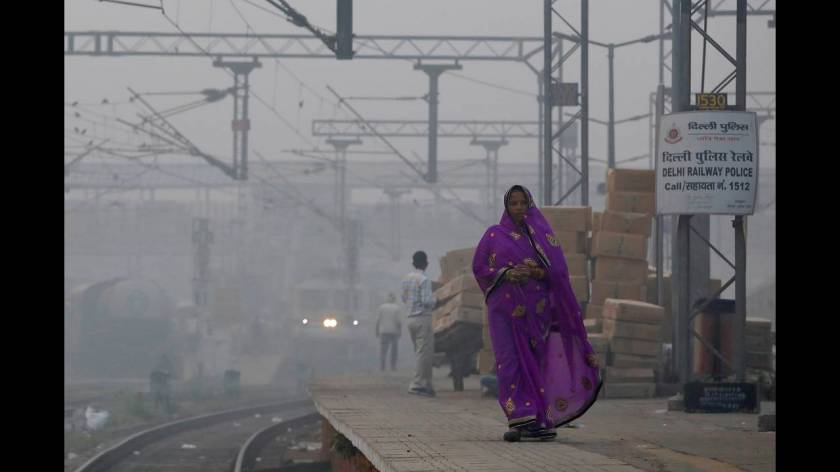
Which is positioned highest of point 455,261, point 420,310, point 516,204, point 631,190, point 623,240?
point 631,190

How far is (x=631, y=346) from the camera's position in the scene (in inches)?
642

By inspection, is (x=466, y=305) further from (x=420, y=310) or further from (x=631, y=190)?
(x=631, y=190)

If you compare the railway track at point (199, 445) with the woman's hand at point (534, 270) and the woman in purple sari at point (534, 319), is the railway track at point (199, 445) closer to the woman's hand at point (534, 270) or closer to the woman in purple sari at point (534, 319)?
the woman in purple sari at point (534, 319)

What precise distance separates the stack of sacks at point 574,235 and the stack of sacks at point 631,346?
1340 mm

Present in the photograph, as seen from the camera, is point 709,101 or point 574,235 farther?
point 574,235

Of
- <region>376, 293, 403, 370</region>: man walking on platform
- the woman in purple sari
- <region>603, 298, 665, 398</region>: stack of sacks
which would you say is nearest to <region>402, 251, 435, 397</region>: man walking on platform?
<region>603, 298, 665, 398</region>: stack of sacks

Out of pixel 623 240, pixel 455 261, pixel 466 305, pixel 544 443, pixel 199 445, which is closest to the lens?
pixel 544 443

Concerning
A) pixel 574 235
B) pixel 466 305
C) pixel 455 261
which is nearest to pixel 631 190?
pixel 574 235

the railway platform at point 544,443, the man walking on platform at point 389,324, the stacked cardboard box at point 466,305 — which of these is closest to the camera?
the railway platform at point 544,443

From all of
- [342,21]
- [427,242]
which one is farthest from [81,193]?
[342,21]

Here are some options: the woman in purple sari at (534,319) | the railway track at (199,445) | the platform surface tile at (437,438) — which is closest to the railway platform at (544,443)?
the platform surface tile at (437,438)

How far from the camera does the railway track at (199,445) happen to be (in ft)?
63.8

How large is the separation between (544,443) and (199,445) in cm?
1440

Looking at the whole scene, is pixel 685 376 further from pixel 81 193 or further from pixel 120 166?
pixel 81 193
